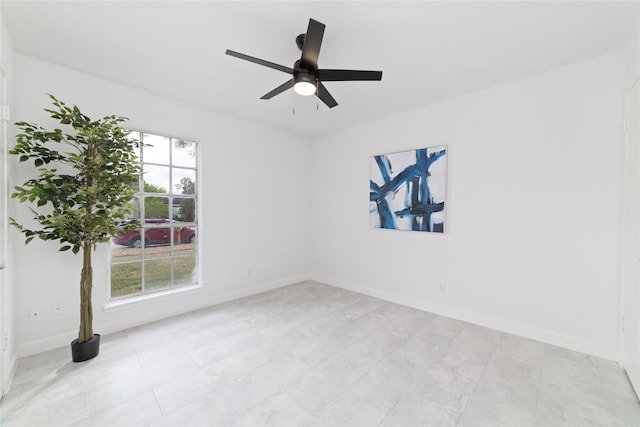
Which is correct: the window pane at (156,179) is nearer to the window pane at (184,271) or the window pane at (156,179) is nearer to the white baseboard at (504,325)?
the window pane at (184,271)

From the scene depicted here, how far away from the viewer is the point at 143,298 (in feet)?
10.5

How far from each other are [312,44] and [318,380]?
2.51m

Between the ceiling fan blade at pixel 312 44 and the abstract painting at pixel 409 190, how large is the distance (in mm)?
2197

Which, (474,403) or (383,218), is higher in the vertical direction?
(383,218)

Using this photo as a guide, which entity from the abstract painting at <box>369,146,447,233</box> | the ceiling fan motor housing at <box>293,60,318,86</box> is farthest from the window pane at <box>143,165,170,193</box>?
the abstract painting at <box>369,146,447,233</box>

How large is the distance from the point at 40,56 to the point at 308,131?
3320mm

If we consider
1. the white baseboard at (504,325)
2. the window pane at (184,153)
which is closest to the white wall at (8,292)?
the window pane at (184,153)

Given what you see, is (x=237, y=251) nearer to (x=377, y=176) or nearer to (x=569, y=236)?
(x=377, y=176)

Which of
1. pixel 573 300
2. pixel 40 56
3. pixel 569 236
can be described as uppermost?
pixel 40 56

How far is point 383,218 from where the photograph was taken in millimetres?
4043

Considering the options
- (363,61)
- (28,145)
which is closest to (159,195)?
(28,145)

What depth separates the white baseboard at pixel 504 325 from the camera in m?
2.47

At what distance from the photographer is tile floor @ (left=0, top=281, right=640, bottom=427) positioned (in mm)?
1760

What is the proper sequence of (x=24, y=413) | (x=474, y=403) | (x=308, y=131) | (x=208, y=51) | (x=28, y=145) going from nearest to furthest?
(x=24, y=413) < (x=474, y=403) < (x=28, y=145) < (x=208, y=51) < (x=308, y=131)
